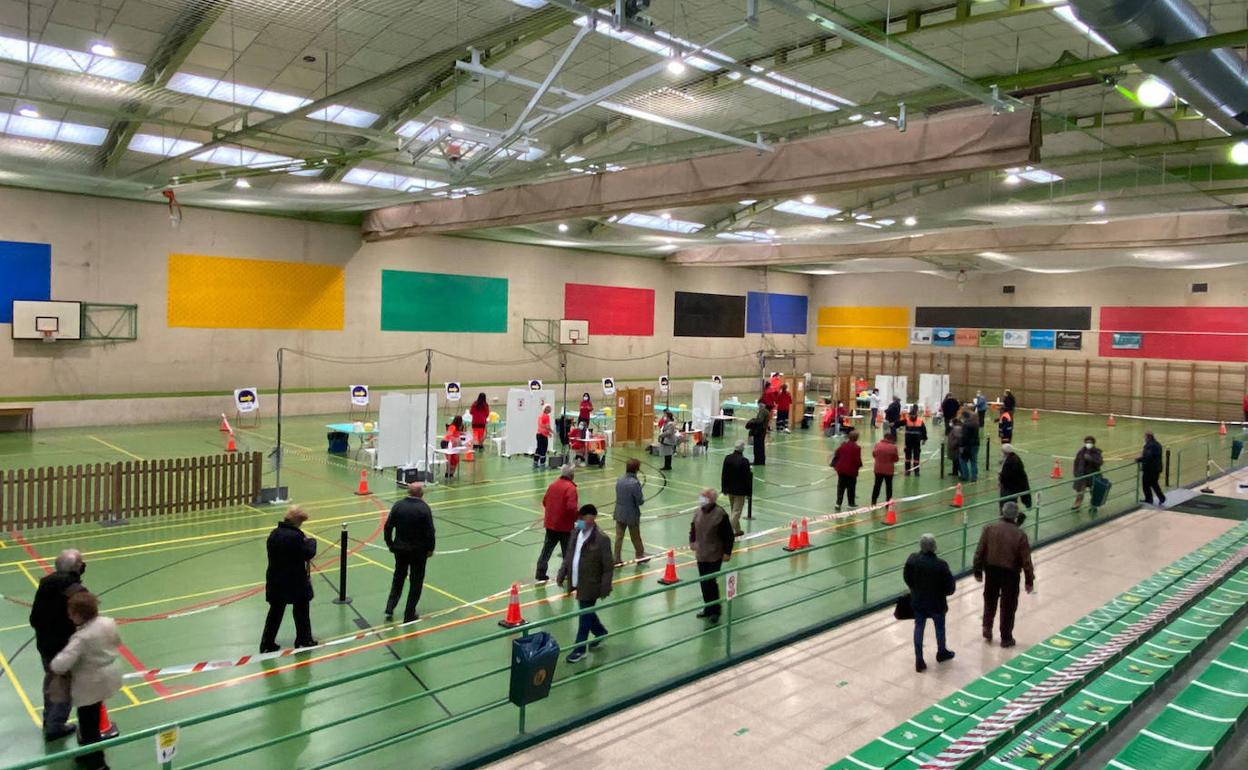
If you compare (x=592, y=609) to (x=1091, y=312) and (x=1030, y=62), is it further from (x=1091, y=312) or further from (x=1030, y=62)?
(x=1091, y=312)

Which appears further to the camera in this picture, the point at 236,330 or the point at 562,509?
the point at 236,330

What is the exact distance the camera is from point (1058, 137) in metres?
19.9

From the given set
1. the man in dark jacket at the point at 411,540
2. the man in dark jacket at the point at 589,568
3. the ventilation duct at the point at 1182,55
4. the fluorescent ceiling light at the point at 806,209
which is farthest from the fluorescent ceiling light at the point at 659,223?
the man in dark jacket at the point at 589,568

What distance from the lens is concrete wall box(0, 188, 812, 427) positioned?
23297 mm

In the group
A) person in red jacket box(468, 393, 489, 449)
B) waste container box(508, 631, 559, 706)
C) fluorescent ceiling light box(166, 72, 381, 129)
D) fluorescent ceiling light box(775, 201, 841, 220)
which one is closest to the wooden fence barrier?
person in red jacket box(468, 393, 489, 449)

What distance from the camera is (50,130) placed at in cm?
1941

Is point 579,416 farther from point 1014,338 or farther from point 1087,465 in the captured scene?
point 1014,338

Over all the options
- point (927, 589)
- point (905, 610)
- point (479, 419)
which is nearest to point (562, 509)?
point (905, 610)

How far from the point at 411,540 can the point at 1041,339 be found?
39.3 m

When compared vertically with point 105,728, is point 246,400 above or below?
above

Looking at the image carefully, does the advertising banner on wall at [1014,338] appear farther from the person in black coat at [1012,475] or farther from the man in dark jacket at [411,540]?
the man in dark jacket at [411,540]

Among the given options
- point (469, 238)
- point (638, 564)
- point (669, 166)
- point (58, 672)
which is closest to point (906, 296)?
point (469, 238)

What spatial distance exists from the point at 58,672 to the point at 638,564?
24.4ft

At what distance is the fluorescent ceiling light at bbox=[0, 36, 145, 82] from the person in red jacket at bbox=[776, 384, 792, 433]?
20055 mm
